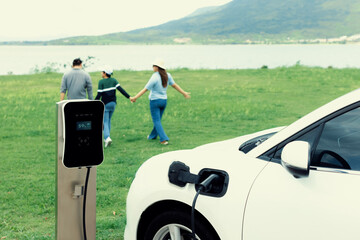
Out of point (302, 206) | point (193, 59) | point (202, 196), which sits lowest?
point (193, 59)

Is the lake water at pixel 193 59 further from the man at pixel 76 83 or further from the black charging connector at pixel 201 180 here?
the black charging connector at pixel 201 180

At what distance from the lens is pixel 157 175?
3.94 metres

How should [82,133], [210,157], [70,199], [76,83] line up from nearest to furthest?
1. [210,157]
2. [82,133]
3. [70,199]
4. [76,83]

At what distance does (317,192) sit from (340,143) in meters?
0.41

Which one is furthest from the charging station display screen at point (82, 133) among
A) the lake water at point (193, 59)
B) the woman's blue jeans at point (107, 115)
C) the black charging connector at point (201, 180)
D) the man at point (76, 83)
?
the woman's blue jeans at point (107, 115)

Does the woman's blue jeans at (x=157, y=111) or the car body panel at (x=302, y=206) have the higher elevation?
the car body panel at (x=302, y=206)

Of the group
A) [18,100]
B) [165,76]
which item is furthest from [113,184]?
[18,100]

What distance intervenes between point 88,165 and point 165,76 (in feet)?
22.7

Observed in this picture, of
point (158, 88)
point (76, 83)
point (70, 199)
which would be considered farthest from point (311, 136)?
point (76, 83)

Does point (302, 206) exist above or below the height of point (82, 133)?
below

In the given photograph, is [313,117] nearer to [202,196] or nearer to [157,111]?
[202,196]

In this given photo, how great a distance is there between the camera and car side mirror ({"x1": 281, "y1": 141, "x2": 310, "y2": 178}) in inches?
116

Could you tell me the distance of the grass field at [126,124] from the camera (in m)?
6.54

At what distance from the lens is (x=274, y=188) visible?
320 centimetres
